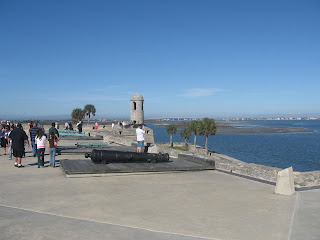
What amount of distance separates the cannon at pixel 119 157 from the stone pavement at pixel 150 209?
1.12m

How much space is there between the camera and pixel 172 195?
656 centimetres

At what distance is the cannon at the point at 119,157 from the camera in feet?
30.6

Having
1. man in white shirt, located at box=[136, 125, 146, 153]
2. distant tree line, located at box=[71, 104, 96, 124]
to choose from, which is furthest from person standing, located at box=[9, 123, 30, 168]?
distant tree line, located at box=[71, 104, 96, 124]

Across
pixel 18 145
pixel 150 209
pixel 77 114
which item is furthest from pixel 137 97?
pixel 150 209

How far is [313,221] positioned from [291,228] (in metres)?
0.59

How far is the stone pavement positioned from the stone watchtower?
39.4 meters

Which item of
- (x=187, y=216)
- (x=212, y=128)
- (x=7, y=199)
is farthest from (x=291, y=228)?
(x=212, y=128)

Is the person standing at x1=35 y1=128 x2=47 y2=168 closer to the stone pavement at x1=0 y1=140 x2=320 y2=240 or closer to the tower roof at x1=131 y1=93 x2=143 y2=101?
the stone pavement at x1=0 y1=140 x2=320 y2=240

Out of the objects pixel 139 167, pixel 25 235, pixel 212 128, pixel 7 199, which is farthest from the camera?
pixel 212 128

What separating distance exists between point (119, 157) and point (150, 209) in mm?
4410

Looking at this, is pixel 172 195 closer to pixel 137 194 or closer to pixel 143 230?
pixel 137 194

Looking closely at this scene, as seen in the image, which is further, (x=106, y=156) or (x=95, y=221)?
(x=106, y=156)

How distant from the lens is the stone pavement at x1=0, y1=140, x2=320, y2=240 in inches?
169

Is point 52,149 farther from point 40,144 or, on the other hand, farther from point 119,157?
point 119,157
